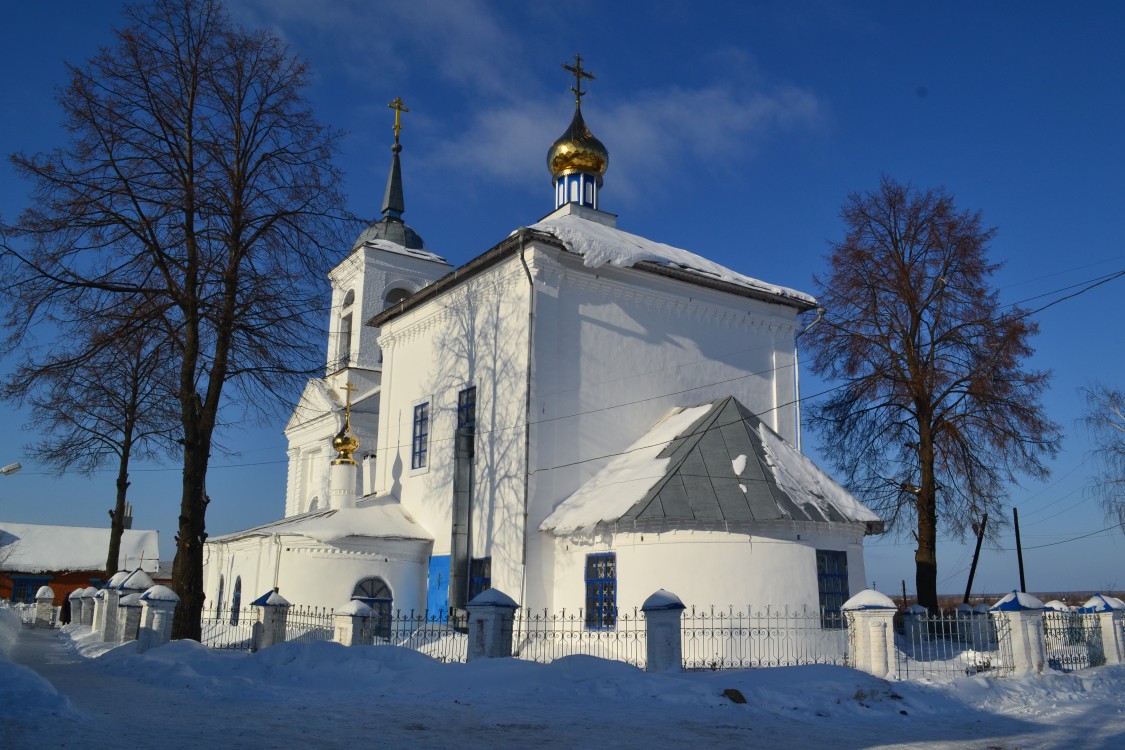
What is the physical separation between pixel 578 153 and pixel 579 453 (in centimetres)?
827

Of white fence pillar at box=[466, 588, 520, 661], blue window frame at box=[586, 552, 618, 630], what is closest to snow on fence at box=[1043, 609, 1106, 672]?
blue window frame at box=[586, 552, 618, 630]

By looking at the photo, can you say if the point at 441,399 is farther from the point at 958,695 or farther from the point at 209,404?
the point at 958,695

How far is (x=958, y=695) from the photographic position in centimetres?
1045

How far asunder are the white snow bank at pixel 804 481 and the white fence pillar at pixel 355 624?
23.0ft

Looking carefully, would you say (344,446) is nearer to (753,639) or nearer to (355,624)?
(355,624)

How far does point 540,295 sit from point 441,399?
3938 mm

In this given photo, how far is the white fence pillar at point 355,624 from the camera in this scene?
13.4 meters

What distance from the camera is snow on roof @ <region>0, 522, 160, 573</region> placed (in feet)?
136

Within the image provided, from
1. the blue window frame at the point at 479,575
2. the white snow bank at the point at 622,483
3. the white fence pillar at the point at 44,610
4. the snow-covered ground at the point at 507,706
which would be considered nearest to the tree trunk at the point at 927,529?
the white snow bank at the point at 622,483

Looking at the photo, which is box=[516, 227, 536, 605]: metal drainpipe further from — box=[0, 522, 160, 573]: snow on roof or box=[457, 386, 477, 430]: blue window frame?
box=[0, 522, 160, 573]: snow on roof

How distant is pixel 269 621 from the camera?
49.1ft

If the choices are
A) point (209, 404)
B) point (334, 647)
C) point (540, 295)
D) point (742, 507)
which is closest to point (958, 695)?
point (742, 507)

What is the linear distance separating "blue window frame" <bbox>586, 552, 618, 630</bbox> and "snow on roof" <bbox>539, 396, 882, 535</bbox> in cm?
62

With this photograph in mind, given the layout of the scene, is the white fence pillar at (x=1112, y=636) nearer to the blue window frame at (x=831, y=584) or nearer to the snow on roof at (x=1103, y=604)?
the snow on roof at (x=1103, y=604)
